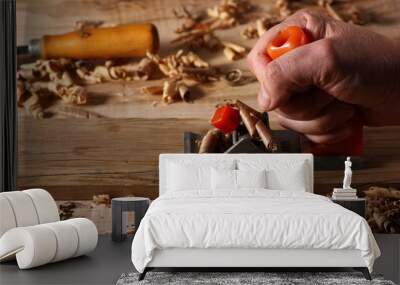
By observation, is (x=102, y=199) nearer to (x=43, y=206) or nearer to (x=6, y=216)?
(x=43, y=206)

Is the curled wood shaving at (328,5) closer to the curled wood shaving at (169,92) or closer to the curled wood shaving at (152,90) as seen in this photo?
the curled wood shaving at (169,92)

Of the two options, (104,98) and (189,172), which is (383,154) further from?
(104,98)

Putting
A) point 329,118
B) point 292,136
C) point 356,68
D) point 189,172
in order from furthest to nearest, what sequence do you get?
point 292,136 < point 189,172 < point 329,118 < point 356,68

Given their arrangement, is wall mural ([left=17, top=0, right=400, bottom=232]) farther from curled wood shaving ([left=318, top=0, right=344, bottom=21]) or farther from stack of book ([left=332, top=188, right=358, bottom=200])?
stack of book ([left=332, top=188, right=358, bottom=200])

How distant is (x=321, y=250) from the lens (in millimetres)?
2805

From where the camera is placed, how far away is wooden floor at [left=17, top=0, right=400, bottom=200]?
179 inches

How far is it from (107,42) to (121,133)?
0.68 metres

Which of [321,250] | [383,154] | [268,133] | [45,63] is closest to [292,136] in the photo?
[268,133]

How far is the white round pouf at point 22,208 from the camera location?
3234 millimetres

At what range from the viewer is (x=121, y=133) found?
179 inches

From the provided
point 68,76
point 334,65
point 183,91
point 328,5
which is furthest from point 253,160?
point 334,65

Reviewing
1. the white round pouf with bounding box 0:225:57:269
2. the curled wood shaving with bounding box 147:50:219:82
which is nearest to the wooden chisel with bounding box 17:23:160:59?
the curled wood shaving with bounding box 147:50:219:82

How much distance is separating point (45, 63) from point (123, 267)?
1.99m

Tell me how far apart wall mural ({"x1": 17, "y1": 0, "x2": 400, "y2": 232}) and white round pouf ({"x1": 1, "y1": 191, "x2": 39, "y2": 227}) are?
1.22 meters
